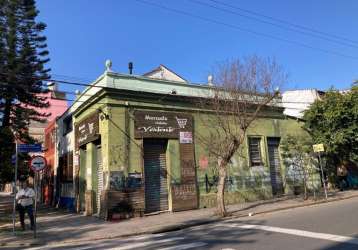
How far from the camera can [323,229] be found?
32.9 ft

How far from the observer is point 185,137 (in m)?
18.4

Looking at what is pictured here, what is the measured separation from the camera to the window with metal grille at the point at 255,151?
21.1m

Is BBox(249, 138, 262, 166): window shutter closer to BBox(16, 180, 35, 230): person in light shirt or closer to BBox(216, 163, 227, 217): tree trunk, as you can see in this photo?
BBox(216, 163, 227, 217): tree trunk

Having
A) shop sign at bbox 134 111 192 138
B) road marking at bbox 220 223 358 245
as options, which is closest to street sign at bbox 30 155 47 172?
shop sign at bbox 134 111 192 138

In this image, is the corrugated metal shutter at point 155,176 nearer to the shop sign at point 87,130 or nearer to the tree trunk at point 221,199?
the shop sign at point 87,130

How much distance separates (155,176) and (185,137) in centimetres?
254

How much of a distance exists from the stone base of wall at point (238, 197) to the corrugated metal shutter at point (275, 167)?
1052 millimetres

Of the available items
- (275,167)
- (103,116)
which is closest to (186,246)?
(103,116)

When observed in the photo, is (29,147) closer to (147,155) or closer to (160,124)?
(147,155)

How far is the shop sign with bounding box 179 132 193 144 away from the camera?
1828 cm

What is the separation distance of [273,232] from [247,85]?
8.27 meters

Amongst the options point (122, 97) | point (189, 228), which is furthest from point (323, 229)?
point (122, 97)

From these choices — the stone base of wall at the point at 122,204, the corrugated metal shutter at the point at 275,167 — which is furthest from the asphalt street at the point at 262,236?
the corrugated metal shutter at the point at 275,167

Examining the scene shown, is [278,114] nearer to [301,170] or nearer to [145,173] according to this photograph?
[301,170]
